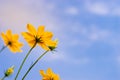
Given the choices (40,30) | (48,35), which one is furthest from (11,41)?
(48,35)

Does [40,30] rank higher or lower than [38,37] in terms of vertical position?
higher

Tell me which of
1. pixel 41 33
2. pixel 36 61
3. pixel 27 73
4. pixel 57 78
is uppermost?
pixel 41 33

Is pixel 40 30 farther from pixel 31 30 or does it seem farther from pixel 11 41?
pixel 11 41

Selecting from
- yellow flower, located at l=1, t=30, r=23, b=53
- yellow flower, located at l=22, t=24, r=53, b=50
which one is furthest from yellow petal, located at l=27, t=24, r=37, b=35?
yellow flower, located at l=1, t=30, r=23, b=53

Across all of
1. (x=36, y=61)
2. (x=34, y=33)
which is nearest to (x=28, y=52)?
(x=36, y=61)

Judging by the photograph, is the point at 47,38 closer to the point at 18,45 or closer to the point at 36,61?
the point at 36,61

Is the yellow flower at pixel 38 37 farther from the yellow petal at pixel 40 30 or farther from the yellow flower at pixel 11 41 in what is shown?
the yellow flower at pixel 11 41

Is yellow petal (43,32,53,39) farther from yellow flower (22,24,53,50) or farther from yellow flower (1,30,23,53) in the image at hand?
yellow flower (1,30,23,53)

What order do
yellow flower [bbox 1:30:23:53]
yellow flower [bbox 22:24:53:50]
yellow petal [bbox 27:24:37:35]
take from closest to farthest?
1. yellow flower [bbox 22:24:53:50]
2. yellow petal [bbox 27:24:37:35]
3. yellow flower [bbox 1:30:23:53]
